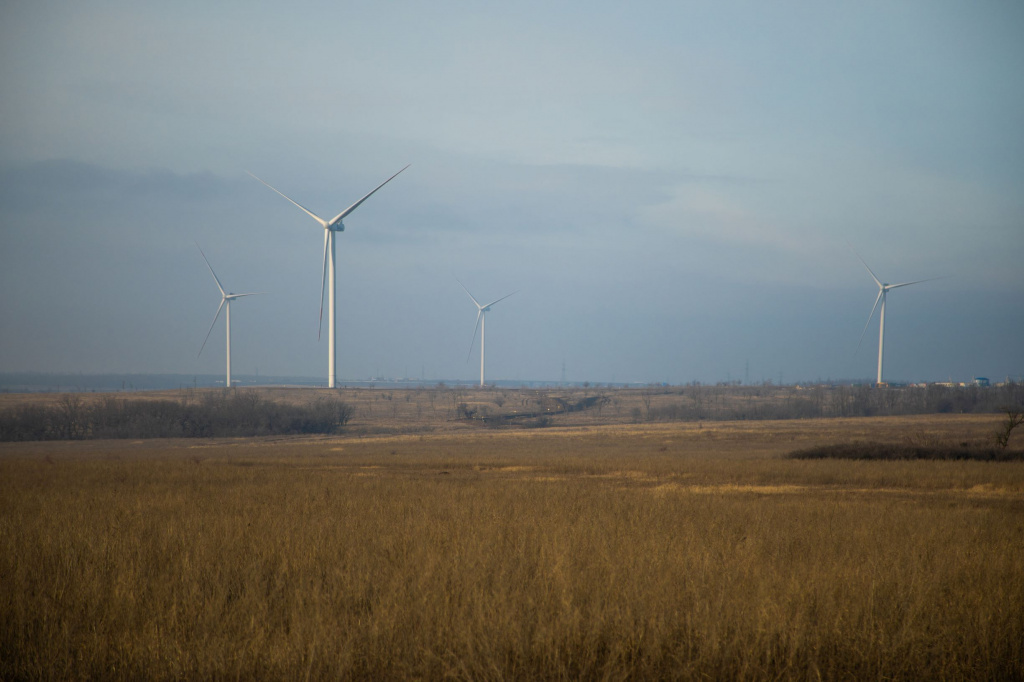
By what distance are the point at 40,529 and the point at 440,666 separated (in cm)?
996

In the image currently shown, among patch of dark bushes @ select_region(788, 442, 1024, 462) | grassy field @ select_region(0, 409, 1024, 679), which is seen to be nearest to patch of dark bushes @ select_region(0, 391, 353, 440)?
grassy field @ select_region(0, 409, 1024, 679)

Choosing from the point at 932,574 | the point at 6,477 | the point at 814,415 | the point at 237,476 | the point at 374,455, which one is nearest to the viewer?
the point at 932,574

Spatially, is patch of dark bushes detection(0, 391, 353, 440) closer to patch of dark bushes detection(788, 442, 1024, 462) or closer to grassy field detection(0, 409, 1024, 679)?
grassy field detection(0, 409, 1024, 679)

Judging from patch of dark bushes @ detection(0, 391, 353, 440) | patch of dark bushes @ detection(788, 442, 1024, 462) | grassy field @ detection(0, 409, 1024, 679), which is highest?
grassy field @ detection(0, 409, 1024, 679)

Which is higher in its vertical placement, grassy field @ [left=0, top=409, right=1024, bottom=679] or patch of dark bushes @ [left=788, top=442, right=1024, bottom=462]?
grassy field @ [left=0, top=409, right=1024, bottom=679]

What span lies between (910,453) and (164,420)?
65329 mm

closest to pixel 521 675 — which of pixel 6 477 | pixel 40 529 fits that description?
pixel 40 529

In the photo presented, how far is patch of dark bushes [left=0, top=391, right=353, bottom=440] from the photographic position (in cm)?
6359

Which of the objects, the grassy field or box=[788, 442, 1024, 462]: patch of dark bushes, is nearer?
the grassy field

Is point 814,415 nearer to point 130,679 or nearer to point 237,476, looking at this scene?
point 237,476

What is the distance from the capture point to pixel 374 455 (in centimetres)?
4131

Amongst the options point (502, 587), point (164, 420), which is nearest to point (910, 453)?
point (502, 587)

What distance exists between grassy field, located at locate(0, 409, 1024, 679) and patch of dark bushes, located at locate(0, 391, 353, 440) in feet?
169

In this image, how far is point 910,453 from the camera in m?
35.7
